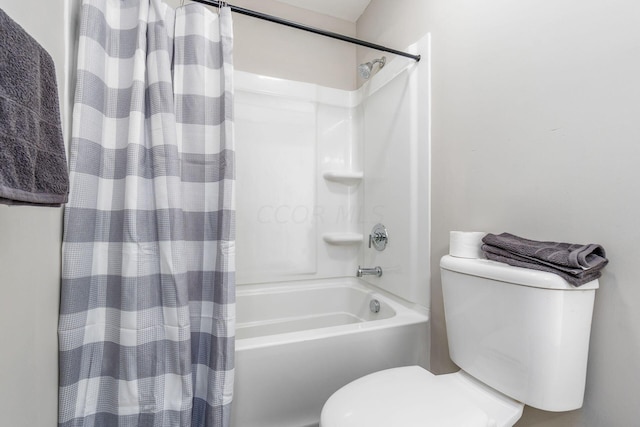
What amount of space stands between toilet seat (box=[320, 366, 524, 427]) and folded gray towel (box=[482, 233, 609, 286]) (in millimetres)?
426

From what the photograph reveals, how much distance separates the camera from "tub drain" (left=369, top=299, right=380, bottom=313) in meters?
1.68

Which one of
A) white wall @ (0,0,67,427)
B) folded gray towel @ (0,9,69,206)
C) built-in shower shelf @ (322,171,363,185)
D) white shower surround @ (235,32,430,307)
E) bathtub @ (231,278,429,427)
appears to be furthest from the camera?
built-in shower shelf @ (322,171,363,185)

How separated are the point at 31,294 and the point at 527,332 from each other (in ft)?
4.11

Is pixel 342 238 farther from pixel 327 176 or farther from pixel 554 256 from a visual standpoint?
pixel 554 256

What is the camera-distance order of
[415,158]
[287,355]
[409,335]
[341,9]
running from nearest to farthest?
[287,355] < [409,335] < [415,158] < [341,9]

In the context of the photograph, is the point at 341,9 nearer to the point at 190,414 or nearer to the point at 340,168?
the point at 340,168

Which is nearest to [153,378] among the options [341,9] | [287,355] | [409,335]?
[287,355]

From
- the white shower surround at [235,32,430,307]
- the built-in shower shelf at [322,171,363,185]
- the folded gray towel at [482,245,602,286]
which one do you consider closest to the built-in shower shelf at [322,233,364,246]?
the white shower surround at [235,32,430,307]

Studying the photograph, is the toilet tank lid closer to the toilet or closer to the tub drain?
the toilet

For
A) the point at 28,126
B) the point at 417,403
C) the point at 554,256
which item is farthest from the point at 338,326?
the point at 28,126

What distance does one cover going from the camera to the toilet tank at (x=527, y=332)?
29.7 inches

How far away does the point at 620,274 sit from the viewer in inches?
29.8

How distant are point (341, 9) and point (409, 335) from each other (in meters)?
2.11

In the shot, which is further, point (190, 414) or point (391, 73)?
point (391, 73)
